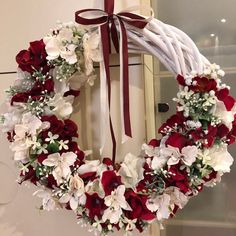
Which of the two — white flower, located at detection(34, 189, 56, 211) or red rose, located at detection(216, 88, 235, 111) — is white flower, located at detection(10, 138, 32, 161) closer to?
white flower, located at detection(34, 189, 56, 211)

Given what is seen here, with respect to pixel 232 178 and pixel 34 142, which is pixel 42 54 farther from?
Result: pixel 232 178

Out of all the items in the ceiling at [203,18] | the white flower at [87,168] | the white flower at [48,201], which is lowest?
the white flower at [48,201]

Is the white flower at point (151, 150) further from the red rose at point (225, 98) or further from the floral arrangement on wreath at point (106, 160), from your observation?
the red rose at point (225, 98)

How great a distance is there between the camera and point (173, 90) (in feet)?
3.54

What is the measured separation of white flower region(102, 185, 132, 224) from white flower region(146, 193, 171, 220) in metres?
0.07

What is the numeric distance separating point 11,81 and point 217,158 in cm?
67

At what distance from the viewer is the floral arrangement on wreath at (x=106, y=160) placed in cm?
83

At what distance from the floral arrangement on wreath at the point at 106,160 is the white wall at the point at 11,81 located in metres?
0.13

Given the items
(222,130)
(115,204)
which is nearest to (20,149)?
(115,204)

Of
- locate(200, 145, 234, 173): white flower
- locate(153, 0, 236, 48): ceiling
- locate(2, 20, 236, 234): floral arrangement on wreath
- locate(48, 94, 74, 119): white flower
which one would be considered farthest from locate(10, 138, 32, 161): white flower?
locate(153, 0, 236, 48): ceiling

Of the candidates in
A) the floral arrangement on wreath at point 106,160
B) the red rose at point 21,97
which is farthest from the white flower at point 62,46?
the red rose at point 21,97

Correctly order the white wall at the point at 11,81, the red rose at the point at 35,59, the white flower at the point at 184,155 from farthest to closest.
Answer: the white wall at the point at 11,81 < the red rose at the point at 35,59 < the white flower at the point at 184,155

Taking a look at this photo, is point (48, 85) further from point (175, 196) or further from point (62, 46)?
point (175, 196)

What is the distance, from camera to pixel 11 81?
3.64 feet
